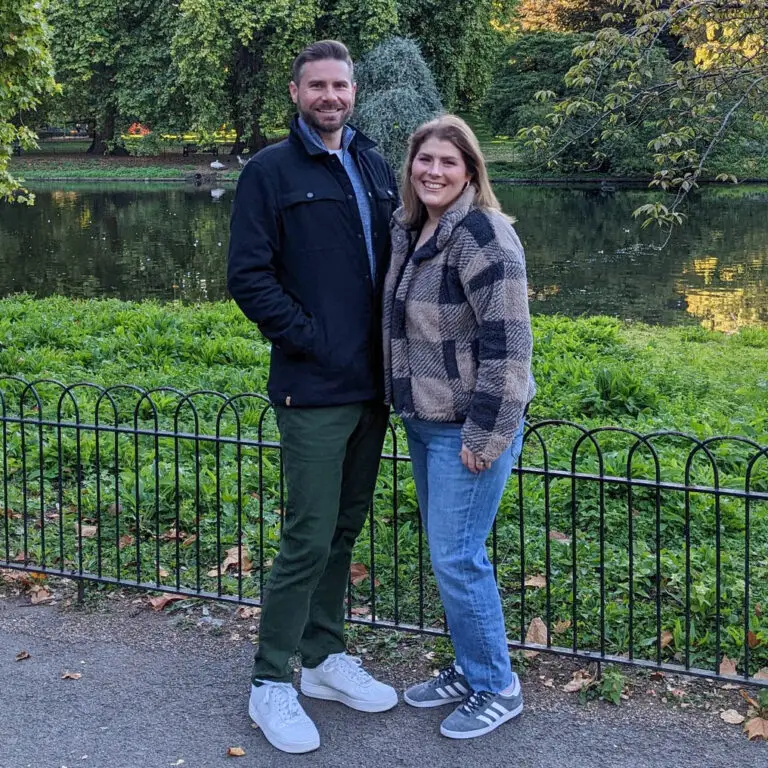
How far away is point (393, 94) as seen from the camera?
39.2 meters

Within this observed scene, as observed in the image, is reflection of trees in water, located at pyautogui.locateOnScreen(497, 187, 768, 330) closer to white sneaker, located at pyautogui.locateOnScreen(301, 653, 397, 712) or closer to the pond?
the pond

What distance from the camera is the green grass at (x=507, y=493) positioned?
4.52 meters

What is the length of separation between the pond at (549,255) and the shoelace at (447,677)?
11859 mm

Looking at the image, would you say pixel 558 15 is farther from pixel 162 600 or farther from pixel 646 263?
pixel 162 600

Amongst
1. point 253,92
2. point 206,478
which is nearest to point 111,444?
point 206,478

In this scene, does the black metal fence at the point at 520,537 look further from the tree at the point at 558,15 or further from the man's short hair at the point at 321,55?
the tree at the point at 558,15

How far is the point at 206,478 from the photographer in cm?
619

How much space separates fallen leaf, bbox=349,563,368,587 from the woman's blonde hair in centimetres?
204

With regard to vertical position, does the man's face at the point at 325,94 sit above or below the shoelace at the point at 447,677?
above

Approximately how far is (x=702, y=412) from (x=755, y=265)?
1429 cm

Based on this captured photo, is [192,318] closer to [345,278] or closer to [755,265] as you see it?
[345,278]

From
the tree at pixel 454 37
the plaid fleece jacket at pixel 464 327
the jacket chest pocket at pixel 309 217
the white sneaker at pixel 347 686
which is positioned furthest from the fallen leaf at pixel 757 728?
the tree at pixel 454 37

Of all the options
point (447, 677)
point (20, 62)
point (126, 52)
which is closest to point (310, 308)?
point (447, 677)

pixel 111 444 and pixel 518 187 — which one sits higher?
pixel 518 187
